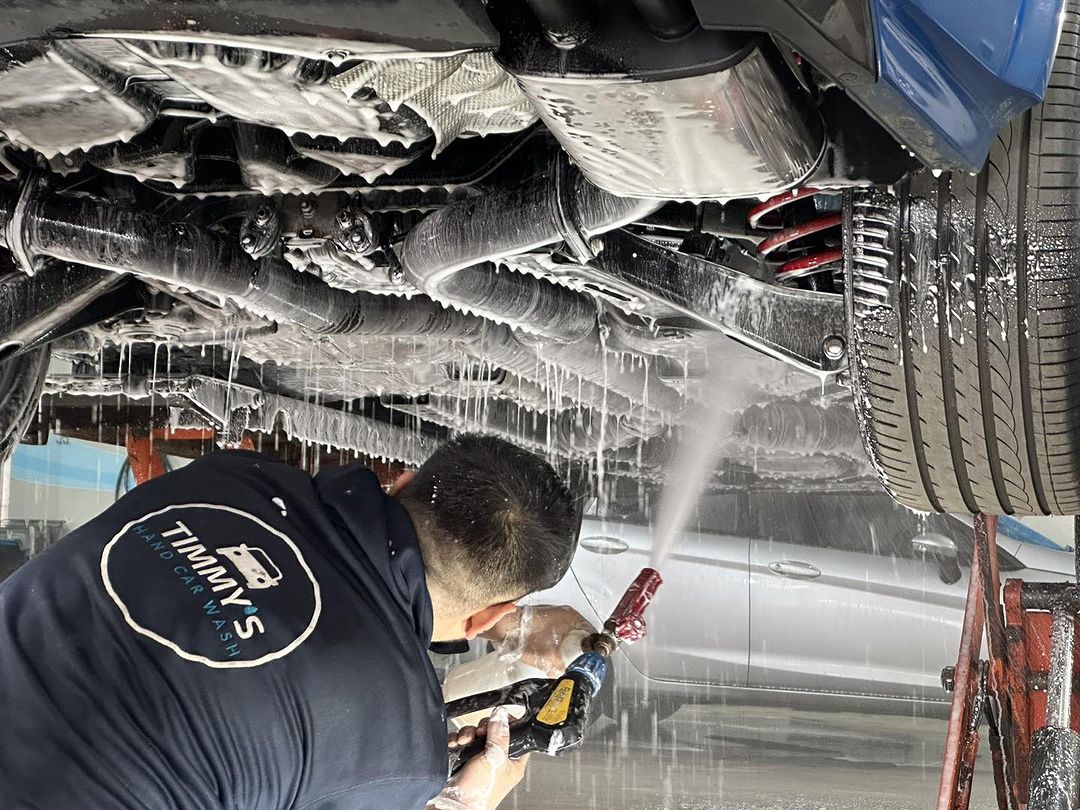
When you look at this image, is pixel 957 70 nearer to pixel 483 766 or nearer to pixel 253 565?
pixel 253 565

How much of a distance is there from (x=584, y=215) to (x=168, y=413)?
2689 millimetres

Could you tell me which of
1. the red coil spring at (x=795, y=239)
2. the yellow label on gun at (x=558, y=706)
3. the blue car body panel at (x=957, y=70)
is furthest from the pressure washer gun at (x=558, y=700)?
the blue car body panel at (x=957, y=70)

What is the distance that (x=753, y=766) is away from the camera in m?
4.58

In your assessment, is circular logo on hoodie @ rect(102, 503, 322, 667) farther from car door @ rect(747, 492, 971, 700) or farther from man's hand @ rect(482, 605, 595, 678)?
car door @ rect(747, 492, 971, 700)

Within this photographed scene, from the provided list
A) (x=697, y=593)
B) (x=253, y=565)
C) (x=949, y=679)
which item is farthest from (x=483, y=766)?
(x=697, y=593)

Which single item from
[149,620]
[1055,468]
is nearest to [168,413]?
[149,620]

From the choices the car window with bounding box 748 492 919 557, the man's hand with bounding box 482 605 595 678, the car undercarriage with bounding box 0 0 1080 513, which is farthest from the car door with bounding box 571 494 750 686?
the man's hand with bounding box 482 605 595 678

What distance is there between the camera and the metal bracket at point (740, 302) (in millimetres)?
2076

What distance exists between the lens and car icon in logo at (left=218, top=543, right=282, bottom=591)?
1479mm

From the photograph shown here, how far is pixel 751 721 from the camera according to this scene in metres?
5.38

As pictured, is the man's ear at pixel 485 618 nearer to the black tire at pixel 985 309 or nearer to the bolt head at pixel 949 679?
the black tire at pixel 985 309

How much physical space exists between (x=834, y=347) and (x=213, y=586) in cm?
114

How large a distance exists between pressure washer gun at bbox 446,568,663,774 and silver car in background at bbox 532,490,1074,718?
2247mm

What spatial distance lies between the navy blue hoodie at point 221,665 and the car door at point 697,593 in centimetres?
296
